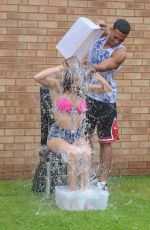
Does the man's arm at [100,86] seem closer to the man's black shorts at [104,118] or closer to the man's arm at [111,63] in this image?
the man's arm at [111,63]

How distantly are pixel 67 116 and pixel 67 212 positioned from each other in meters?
0.93

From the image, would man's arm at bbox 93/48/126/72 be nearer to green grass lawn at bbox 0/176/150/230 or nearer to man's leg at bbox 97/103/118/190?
man's leg at bbox 97/103/118/190

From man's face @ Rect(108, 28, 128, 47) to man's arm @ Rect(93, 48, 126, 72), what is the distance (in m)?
0.12

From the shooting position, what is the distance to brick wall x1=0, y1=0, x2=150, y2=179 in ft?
23.9

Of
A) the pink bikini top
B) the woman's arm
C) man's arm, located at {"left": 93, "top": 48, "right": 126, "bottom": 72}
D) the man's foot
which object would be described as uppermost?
man's arm, located at {"left": 93, "top": 48, "right": 126, "bottom": 72}

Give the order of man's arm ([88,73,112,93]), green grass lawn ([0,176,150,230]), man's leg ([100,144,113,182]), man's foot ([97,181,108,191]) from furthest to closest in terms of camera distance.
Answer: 1. man's leg ([100,144,113,182])
2. man's foot ([97,181,108,191])
3. man's arm ([88,73,112,93])
4. green grass lawn ([0,176,150,230])

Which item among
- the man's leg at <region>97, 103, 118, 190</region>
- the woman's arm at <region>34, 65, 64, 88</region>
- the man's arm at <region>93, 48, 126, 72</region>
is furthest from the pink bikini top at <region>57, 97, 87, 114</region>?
the man's leg at <region>97, 103, 118, 190</region>

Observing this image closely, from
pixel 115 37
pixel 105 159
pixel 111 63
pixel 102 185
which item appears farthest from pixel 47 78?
pixel 102 185

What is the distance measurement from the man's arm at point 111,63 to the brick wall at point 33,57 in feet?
3.65

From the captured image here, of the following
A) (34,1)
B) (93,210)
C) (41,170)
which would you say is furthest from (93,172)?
(34,1)

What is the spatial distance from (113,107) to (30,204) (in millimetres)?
1361

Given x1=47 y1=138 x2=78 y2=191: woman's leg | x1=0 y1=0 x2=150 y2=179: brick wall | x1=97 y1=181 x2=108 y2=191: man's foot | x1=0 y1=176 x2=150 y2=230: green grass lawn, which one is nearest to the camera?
x1=0 y1=176 x2=150 y2=230: green grass lawn

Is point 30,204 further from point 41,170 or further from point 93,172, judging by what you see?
point 93,172

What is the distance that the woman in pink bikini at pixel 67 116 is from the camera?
6.06 metres
